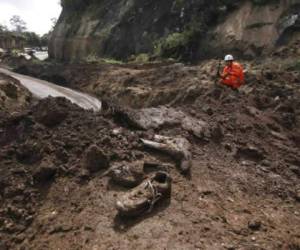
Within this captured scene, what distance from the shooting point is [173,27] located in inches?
1043

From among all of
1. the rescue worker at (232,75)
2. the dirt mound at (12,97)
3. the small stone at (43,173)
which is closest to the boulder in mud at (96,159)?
the small stone at (43,173)

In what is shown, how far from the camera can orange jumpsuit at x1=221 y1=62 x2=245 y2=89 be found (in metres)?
14.4

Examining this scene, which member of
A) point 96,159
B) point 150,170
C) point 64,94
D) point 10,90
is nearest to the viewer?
point 150,170

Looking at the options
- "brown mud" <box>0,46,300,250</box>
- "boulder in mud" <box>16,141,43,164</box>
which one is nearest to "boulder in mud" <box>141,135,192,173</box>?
"brown mud" <box>0,46,300,250</box>

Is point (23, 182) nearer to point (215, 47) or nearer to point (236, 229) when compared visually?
point (236, 229)

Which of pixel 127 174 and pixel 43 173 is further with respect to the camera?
pixel 43 173

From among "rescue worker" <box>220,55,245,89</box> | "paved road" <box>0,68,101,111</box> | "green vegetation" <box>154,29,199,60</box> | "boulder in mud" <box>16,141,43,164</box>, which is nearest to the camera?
"boulder in mud" <box>16,141,43,164</box>

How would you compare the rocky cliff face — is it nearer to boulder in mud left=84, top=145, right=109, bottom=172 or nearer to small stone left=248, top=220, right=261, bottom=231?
boulder in mud left=84, top=145, right=109, bottom=172

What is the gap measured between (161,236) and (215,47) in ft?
54.1

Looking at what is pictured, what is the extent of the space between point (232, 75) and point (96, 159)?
7.47m

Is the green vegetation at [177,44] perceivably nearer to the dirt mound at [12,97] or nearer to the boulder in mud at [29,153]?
the dirt mound at [12,97]

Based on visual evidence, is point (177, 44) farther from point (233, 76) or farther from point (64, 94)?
point (233, 76)

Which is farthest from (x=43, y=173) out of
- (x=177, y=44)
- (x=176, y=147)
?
(x=177, y=44)

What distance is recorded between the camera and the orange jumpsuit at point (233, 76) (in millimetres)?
14383
